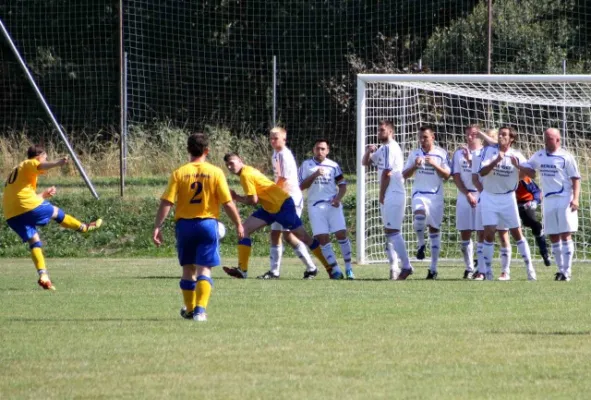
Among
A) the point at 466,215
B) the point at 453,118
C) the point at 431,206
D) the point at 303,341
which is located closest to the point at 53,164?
the point at 431,206

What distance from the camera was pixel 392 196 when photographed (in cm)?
1628

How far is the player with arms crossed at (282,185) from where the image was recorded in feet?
55.0

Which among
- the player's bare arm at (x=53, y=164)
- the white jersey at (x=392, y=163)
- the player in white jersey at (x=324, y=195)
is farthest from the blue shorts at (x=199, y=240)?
the player in white jersey at (x=324, y=195)

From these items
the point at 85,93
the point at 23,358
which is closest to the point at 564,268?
the point at 23,358

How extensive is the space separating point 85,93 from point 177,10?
11.4 ft

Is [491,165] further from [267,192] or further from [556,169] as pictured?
[267,192]

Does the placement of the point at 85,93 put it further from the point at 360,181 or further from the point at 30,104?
the point at 360,181

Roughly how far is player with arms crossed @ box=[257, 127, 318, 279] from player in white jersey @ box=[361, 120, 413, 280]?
1253mm

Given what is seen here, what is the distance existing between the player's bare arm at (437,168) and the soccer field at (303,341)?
6.64ft

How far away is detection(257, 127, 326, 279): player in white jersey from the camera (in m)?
16.8

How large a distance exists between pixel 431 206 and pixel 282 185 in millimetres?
2160

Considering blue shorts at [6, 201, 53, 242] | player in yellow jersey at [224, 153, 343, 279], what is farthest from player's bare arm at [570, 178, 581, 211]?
blue shorts at [6, 201, 53, 242]

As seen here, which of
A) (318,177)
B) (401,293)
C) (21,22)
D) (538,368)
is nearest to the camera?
(538,368)

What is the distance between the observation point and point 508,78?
1817cm
